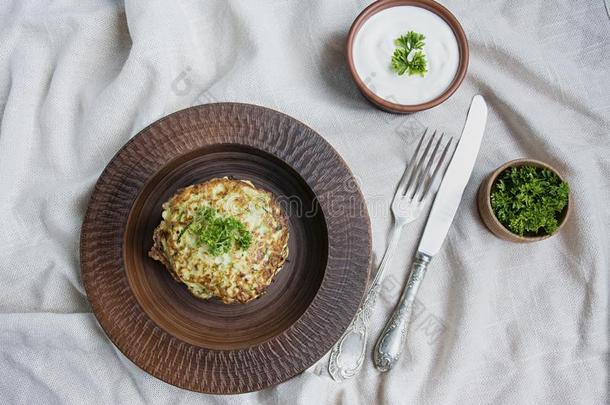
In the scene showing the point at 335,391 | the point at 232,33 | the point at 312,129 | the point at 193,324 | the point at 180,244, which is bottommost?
the point at 335,391

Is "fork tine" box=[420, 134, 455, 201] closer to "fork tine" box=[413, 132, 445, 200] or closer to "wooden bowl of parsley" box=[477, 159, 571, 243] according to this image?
"fork tine" box=[413, 132, 445, 200]

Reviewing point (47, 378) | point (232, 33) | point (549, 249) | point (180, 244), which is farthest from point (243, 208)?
point (549, 249)

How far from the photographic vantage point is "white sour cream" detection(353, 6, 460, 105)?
3.24 meters

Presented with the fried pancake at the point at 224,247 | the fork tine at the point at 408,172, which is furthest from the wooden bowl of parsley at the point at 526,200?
the fried pancake at the point at 224,247

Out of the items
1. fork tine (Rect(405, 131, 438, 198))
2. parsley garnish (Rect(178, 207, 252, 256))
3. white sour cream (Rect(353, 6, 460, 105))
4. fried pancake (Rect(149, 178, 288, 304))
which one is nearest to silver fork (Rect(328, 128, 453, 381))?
fork tine (Rect(405, 131, 438, 198))

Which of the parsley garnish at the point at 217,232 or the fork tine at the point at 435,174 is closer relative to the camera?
the parsley garnish at the point at 217,232

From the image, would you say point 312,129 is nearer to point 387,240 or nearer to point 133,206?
point 387,240

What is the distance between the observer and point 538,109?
3.39 metres

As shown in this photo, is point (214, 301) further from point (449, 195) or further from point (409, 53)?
point (409, 53)

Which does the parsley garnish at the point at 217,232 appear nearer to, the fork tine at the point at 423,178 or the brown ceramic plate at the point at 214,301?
the brown ceramic plate at the point at 214,301

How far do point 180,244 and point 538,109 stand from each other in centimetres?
201

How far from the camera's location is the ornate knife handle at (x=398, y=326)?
10.6 feet

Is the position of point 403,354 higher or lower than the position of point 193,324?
lower

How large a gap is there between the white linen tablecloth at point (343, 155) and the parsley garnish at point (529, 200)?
175mm
